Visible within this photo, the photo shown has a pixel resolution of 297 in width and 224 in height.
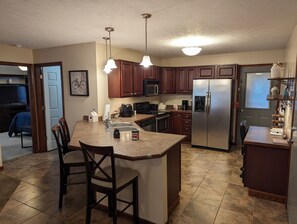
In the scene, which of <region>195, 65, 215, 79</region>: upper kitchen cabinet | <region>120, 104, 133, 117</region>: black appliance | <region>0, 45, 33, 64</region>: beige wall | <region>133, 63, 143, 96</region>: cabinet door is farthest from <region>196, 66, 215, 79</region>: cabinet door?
<region>0, 45, 33, 64</region>: beige wall

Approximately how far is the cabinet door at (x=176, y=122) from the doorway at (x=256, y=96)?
1608 millimetres

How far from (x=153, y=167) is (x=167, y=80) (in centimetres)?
413

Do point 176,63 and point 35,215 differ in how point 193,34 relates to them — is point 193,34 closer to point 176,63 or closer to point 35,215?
point 176,63

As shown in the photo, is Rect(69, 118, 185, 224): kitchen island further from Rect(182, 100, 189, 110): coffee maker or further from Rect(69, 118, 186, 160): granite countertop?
Rect(182, 100, 189, 110): coffee maker

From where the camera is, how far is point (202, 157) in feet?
15.3

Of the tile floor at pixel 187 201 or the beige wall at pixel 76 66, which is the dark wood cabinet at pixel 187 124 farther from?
the beige wall at pixel 76 66

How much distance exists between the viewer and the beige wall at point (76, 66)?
4.05 meters

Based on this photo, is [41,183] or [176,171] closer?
[176,171]

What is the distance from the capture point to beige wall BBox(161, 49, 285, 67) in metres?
4.98

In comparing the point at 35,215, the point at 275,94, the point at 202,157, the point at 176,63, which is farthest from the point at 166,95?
the point at 35,215

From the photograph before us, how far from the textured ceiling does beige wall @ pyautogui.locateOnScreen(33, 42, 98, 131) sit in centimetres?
27

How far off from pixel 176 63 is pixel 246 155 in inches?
153

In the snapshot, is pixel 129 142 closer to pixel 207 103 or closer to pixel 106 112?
pixel 106 112

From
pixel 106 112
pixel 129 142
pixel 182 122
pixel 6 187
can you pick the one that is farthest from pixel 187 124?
pixel 6 187
